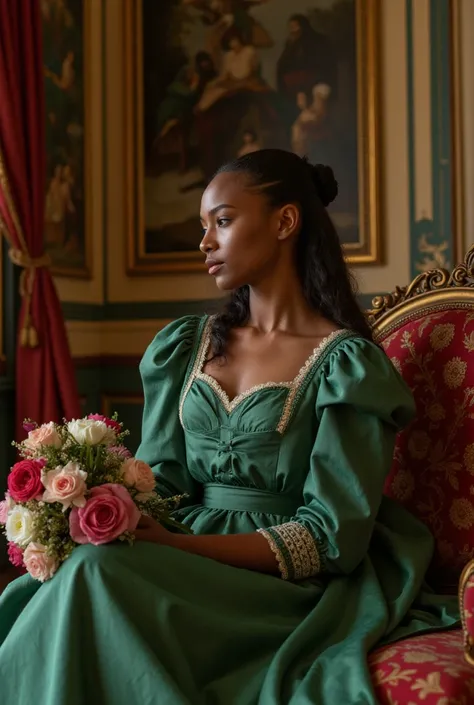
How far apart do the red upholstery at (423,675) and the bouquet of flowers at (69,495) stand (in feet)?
1.80

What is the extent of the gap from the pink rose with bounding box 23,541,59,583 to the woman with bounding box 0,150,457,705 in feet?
0.09

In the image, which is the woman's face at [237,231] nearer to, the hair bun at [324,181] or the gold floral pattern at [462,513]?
the hair bun at [324,181]

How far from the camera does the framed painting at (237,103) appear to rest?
4.79 m

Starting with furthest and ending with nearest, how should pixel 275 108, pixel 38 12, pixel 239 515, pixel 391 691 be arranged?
pixel 275 108, pixel 38 12, pixel 239 515, pixel 391 691

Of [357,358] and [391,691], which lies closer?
[391,691]

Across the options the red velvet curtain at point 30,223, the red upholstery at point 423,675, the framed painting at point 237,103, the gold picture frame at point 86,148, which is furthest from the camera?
the gold picture frame at point 86,148

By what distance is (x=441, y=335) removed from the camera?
8.39 feet

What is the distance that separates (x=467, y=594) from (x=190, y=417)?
90cm

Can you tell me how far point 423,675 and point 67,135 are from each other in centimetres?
386

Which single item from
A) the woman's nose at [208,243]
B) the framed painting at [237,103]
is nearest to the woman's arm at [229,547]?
the woman's nose at [208,243]

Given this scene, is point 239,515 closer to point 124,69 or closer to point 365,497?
point 365,497

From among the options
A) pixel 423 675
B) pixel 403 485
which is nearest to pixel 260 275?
pixel 403 485

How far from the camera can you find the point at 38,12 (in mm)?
4516

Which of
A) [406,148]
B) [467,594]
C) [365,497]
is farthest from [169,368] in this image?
[406,148]
